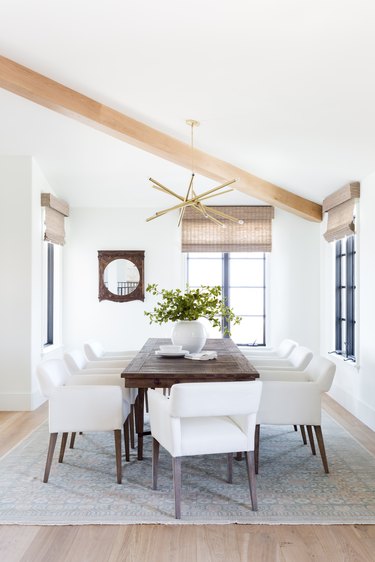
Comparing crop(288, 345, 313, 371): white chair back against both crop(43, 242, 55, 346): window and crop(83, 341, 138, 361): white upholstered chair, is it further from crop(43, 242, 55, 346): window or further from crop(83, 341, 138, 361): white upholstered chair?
crop(43, 242, 55, 346): window

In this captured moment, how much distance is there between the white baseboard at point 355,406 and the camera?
4918mm

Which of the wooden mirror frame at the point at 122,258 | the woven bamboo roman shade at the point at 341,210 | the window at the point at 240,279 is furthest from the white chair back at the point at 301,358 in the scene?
the wooden mirror frame at the point at 122,258

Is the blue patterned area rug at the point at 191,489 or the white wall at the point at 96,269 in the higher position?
the white wall at the point at 96,269

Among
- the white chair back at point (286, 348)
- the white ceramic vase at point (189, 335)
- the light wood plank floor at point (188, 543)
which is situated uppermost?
the white ceramic vase at point (189, 335)

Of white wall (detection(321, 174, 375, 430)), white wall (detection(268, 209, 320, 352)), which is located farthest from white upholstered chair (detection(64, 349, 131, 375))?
white wall (detection(268, 209, 320, 352))

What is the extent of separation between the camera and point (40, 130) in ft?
16.8

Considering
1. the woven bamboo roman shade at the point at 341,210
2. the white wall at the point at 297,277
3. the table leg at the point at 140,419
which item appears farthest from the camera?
the white wall at the point at 297,277

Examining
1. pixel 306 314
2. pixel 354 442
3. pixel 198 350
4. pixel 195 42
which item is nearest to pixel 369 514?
pixel 354 442

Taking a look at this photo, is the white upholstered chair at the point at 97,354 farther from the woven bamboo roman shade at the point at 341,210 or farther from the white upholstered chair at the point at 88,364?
the woven bamboo roman shade at the point at 341,210

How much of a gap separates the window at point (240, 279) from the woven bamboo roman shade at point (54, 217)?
1.64m

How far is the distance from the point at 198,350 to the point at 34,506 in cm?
170

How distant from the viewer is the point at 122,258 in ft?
23.0

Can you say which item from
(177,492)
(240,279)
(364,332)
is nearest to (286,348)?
(364,332)

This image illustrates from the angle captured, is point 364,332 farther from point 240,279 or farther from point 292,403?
point 240,279
